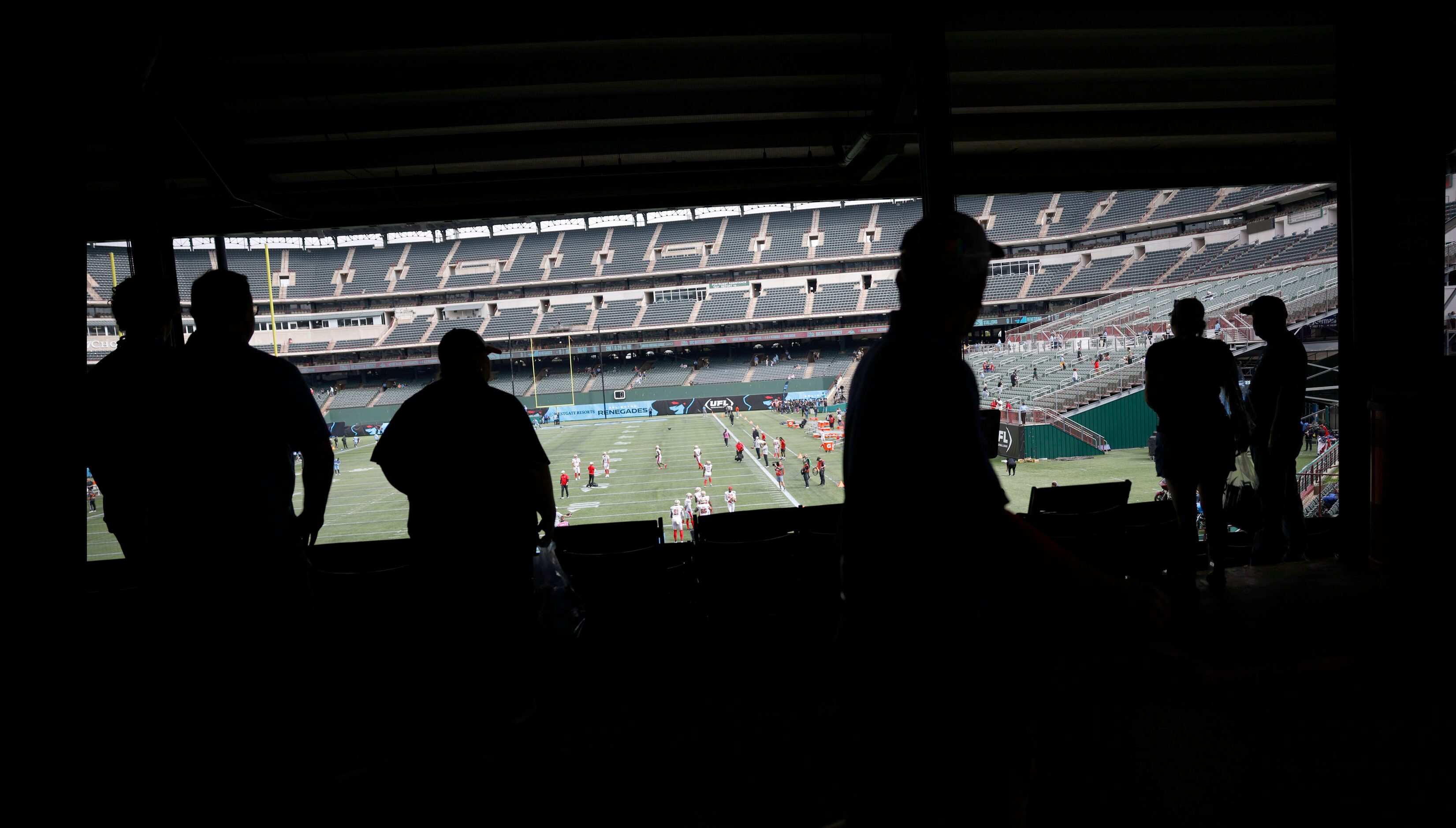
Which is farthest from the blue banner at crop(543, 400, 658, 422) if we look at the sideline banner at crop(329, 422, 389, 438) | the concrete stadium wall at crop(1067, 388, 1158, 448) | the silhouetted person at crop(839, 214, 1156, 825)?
the silhouetted person at crop(839, 214, 1156, 825)

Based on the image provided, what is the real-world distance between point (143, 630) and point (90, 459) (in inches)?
23.9

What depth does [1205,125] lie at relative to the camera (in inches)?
222

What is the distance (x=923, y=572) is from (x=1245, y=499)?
154 inches

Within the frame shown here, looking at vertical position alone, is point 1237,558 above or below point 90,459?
below

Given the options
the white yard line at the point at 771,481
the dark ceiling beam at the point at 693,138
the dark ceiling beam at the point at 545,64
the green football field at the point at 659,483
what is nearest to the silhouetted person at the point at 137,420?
the dark ceiling beam at the point at 545,64

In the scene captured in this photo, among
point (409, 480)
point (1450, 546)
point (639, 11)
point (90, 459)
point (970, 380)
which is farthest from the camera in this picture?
point (639, 11)

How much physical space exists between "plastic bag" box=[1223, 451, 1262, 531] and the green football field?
7.90 metres

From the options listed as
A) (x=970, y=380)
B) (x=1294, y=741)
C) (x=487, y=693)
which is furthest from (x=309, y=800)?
(x=1294, y=741)

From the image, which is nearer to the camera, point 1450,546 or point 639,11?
point 1450,546

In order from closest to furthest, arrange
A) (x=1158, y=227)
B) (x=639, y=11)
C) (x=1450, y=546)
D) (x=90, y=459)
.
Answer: (x=90, y=459)
(x=1450, y=546)
(x=639, y=11)
(x=1158, y=227)

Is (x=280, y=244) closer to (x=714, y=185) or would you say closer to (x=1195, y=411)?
(x=714, y=185)

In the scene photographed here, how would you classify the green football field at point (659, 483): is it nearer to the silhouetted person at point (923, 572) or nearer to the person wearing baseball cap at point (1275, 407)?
the person wearing baseball cap at point (1275, 407)

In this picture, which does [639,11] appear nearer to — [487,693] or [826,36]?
[826,36]

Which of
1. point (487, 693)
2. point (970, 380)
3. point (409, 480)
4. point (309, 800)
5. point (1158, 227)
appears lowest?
point (309, 800)
